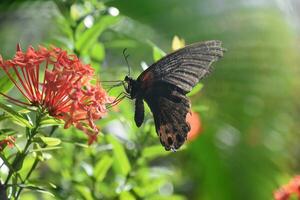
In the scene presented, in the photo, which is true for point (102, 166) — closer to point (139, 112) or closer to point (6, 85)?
point (139, 112)

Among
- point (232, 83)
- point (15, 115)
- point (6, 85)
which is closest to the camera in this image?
point (15, 115)

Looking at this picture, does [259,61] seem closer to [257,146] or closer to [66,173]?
[257,146]

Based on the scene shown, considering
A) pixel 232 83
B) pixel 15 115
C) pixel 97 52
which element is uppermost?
pixel 15 115

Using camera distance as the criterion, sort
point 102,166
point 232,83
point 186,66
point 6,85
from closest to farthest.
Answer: point 6,85
point 186,66
point 102,166
point 232,83

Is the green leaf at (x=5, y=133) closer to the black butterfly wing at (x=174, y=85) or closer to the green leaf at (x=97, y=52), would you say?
the black butterfly wing at (x=174, y=85)

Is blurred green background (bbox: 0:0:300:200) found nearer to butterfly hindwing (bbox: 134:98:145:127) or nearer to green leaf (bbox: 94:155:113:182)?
green leaf (bbox: 94:155:113:182)

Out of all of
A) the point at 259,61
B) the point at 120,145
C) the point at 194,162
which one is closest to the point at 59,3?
the point at 120,145

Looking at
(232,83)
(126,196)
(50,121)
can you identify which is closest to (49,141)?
(50,121)
